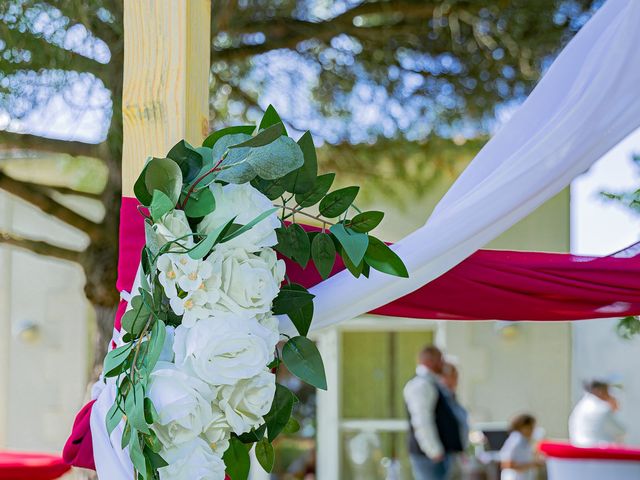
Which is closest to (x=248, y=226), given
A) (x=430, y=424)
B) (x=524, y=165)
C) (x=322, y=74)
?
(x=524, y=165)

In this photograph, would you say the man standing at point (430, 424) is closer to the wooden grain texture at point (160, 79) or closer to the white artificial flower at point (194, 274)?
the wooden grain texture at point (160, 79)

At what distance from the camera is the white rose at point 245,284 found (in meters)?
1.65

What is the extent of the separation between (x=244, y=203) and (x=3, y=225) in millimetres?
8591

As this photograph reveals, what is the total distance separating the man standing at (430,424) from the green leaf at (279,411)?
4.08 m

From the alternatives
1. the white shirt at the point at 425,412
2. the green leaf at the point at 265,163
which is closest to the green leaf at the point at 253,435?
the green leaf at the point at 265,163

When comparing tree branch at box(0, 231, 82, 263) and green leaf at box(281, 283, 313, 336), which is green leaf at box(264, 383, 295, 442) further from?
tree branch at box(0, 231, 82, 263)

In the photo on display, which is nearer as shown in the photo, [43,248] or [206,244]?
[206,244]

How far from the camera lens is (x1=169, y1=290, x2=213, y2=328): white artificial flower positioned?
5.35ft

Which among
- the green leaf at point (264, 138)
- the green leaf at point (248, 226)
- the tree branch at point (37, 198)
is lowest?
the green leaf at point (248, 226)

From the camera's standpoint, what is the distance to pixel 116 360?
1693 millimetres

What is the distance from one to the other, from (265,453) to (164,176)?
564 millimetres

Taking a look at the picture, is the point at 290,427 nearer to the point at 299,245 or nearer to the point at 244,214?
the point at 299,245

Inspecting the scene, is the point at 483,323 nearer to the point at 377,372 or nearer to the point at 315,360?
the point at 377,372

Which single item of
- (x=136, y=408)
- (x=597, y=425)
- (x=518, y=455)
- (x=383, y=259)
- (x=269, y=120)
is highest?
(x=269, y=120)
